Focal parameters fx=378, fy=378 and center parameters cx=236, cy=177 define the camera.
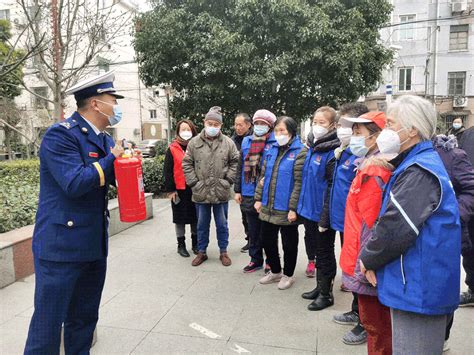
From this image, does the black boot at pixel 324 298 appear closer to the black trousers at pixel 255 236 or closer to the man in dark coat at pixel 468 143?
the black trousers at pixel 255 236

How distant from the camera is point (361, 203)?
207 centimetres

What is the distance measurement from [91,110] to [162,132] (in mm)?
34673

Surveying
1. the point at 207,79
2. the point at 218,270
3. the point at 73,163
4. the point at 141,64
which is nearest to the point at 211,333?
the point at 218,270

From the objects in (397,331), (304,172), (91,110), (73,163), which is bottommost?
(397,331)

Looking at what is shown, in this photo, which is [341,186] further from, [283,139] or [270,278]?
[270,278]

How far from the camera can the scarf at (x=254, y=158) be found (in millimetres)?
4277

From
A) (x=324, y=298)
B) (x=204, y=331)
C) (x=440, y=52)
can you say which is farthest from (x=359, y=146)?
(x=440, y=52)

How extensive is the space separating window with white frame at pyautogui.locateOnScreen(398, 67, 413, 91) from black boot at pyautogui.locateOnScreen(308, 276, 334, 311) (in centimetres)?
2601

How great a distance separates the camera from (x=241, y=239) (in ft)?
19.4

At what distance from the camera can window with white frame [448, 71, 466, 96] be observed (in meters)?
25.1

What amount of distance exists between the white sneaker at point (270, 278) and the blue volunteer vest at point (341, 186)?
4.29 ft

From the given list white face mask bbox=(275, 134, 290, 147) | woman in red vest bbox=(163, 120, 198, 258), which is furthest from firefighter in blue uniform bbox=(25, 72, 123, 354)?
woman in red vest bbox=(163, 120, 198, 258)

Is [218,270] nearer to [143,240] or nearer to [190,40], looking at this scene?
[143,240]

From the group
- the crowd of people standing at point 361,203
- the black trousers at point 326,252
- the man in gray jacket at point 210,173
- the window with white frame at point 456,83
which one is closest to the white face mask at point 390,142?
the crowd of people standing at point 361,203
